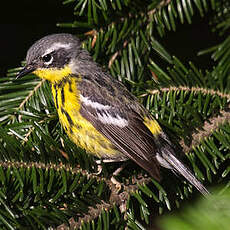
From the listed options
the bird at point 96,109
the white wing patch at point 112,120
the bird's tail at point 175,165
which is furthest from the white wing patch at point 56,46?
the bird's tail at point 175,165

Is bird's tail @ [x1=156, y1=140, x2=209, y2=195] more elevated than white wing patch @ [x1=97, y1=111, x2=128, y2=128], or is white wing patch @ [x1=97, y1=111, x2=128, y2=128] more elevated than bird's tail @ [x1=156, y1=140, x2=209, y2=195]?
white wing patch @ [x1=97, y1=111, x2=128, y2=128]

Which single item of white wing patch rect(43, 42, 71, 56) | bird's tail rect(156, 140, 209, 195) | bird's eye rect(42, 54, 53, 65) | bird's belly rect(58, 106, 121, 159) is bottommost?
bird's tail rect(156, 140, 209, 195)

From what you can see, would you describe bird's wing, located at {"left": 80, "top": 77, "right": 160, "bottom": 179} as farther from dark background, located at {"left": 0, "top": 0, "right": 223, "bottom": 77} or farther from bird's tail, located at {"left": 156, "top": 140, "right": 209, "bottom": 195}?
dark background, located at {"left": 0, "top": 0, "right": 223, "bottom": 77}

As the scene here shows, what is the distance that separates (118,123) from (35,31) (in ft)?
3.92

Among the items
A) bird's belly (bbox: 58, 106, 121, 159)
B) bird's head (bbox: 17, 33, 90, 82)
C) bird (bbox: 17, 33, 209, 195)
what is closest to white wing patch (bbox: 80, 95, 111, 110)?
bird (bbox: 17, 33, 209, 195)

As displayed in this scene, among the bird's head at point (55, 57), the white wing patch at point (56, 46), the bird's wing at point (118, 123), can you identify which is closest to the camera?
the bird's wing at point (118, 123)

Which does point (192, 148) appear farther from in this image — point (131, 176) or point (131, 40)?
point (131, 40)

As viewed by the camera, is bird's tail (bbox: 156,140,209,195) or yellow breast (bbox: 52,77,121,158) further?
yellow breast (bbox: 52,77,121,158)

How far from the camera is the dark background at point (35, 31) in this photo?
2.94 meters

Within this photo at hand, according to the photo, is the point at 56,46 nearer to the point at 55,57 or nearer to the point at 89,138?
the point at 55,57

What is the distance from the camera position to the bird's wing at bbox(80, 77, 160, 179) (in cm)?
228

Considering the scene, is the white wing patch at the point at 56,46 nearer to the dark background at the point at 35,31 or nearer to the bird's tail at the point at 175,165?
the dark background at the point at 35,31

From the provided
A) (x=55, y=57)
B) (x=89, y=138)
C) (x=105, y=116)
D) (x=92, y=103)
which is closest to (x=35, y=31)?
(x=55, y=57)

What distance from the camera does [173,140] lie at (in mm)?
2113
